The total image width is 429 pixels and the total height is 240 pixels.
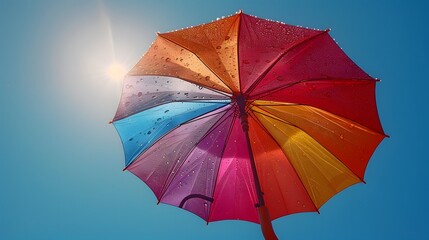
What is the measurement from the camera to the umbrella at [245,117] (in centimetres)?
464

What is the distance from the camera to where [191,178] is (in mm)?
5254

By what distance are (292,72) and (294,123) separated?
0.94m

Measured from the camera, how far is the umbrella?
464 cm

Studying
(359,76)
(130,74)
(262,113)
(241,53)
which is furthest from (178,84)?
(359,76)

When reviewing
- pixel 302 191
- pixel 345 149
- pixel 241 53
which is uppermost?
pixel 241 53

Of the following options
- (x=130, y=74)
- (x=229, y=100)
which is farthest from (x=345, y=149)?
(x=130, y=74)

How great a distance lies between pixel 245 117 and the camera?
15.3 feet

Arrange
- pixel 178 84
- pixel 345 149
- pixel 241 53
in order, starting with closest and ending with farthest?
1. pixel 241 53
2. pixel 178 84
3. pixel 345 149

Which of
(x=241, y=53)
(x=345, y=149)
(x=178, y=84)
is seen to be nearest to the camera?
(x=241, y=53)

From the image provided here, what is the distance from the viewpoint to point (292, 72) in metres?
4.71

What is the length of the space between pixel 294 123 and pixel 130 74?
2482 mm

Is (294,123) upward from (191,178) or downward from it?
upward

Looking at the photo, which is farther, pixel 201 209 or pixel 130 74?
pixel 201 209

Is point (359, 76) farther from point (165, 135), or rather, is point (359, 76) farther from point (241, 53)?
point (165, 135)
